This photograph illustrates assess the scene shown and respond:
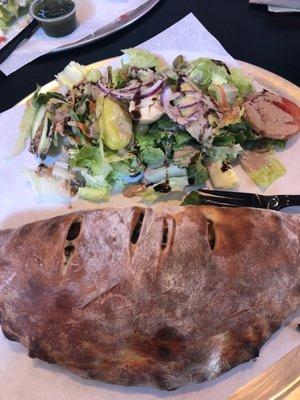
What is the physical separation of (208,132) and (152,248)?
23.4 inches

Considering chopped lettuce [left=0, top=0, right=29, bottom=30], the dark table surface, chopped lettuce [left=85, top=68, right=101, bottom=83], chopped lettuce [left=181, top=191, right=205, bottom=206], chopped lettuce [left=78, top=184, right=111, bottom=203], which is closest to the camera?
chopped lettuce [left=181, top=191, right=205, bottom=206]

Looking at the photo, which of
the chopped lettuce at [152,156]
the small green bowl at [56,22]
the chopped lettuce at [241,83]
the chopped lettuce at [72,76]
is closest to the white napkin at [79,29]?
the small green bowl at [56,22]

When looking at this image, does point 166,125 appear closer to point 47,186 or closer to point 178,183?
point 178,183

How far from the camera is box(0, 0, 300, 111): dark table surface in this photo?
2.44 m

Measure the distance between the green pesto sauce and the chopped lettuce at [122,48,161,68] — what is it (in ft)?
1.88

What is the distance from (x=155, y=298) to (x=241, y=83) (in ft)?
3.54

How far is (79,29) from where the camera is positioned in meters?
2.60

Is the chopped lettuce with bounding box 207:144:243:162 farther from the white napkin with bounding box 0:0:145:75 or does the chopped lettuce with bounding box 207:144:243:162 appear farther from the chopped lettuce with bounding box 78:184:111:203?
the white napkin with bounding box 0:0:145:75

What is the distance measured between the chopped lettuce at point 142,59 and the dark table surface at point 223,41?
1.30 feet

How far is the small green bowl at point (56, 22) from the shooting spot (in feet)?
8.09

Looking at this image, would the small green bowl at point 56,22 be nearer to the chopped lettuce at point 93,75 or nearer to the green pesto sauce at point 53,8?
the green pesto sauce at point 53,8

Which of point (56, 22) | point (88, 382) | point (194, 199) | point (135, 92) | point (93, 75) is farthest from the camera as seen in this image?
point (56, 22)

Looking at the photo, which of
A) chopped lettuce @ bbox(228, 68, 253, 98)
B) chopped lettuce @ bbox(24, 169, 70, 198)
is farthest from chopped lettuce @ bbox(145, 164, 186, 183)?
chopped lettuce @ bbox(228, 68, 253, 98)

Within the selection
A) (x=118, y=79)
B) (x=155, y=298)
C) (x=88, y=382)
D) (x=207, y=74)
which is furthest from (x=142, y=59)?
(x=88, y=382)
